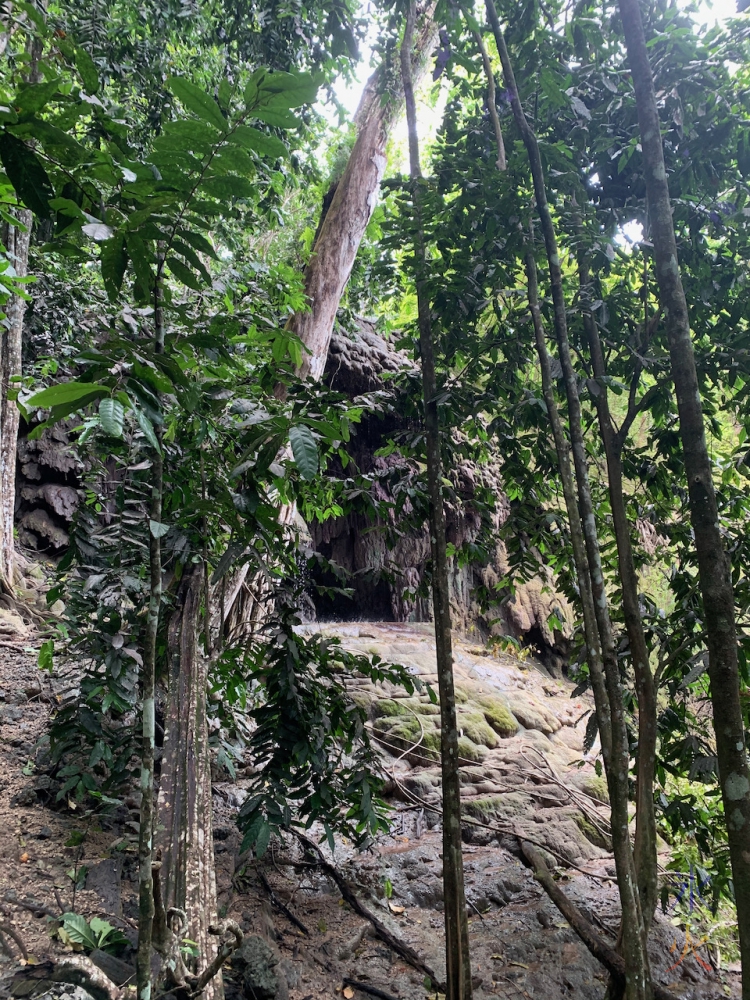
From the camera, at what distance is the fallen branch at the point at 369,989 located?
273cm

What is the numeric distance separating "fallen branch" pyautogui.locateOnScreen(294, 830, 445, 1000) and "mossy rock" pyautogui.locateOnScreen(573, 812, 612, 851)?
6.96 feet

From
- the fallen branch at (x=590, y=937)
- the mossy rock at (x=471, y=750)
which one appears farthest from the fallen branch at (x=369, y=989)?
the mossy rock at (x=471, y=750)

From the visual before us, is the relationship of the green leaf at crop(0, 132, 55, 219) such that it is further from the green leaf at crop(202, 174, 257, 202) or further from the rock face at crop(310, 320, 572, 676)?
the rock face at crop(310, 320, 572, 676)

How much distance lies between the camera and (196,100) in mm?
1173

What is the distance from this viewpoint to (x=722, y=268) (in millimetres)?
2711

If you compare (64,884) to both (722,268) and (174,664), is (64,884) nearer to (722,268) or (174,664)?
(174,664)

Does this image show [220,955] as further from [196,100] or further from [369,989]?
[369,989]

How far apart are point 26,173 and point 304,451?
0.83 metres

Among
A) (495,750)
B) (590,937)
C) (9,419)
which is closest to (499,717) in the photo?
(495,750)

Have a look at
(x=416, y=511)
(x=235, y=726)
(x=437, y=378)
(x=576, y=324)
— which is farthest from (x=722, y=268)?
(x=235, y=726)

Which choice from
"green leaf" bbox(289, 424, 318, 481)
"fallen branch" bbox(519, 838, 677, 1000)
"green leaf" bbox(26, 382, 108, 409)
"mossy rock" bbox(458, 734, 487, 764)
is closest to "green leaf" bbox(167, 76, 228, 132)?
"green leaf" bbox(26, 382, 108, 409)

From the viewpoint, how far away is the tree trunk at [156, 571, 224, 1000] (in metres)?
1.99

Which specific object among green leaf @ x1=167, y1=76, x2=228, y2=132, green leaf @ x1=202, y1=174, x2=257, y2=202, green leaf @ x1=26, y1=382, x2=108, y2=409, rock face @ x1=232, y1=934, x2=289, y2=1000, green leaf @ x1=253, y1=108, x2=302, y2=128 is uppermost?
green leaf @ x1=167, y1=76, x2=228, y2=132

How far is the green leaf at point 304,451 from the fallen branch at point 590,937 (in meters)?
2.36
